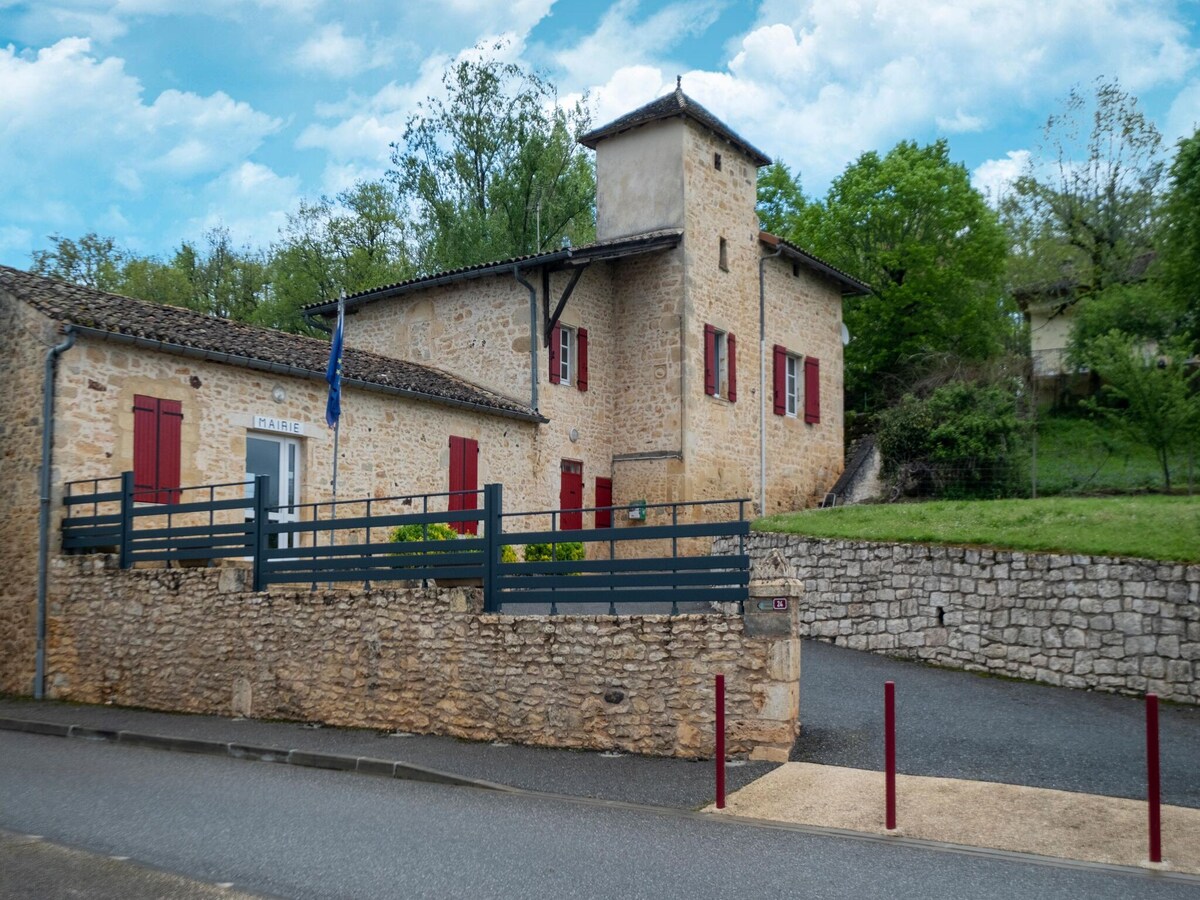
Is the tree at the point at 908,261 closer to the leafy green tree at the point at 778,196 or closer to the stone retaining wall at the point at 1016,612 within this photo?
the leafy green tree at the point at 778,196

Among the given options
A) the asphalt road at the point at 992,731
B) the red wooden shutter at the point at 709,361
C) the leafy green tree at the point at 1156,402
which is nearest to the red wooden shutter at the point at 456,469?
the red wooden shutter at the point at 709,361

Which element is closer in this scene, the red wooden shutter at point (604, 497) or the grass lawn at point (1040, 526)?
the grass lawn at point (1040, 526)

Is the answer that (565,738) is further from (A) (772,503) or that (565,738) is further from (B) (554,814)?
(A) (772,503)

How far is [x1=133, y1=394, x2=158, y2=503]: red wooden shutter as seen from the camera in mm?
14664

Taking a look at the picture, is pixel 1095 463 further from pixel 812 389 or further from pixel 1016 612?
pixel 1016 612

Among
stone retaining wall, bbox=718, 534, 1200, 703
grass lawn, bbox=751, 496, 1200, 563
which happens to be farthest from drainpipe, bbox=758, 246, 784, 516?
stone retaining wall, bbox=718, 534, 1200, 703

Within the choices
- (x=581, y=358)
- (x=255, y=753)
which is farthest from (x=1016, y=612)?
(x=581, y=358)

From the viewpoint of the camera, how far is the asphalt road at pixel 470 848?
5945 mm

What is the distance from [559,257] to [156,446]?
8.60 meters

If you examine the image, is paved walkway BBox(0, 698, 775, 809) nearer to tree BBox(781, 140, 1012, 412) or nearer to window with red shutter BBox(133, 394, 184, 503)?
window with red shutter BBox(133, 394, 184, 503)

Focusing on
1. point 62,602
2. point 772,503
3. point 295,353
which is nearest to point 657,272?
point 772,503

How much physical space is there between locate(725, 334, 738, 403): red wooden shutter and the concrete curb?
48.1 feet

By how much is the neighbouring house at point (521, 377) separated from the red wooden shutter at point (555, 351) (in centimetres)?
5

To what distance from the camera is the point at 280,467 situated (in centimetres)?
1662
